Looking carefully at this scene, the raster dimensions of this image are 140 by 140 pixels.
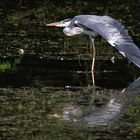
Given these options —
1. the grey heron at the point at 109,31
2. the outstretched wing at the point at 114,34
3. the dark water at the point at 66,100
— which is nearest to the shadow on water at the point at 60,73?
the dark water at the point at 66,100

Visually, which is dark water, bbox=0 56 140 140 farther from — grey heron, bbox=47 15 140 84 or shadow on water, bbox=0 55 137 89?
grey heron, bbox=47 15 140 84

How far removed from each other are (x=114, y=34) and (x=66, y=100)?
49.2 inches

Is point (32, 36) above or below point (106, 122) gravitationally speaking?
below

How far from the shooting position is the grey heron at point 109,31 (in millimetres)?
7671

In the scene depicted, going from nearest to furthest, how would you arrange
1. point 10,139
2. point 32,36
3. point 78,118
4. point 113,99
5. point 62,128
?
point 10,139, point 62,128, point 78,118, point 113,99, point 32,36

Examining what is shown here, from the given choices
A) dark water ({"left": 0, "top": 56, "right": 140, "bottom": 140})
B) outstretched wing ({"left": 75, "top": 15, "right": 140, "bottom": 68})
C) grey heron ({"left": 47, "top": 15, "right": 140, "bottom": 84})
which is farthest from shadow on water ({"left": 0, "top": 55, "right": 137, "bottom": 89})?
outstretched wing ({"left": 75, "top": 15, "right": 140, "bottom": 68})

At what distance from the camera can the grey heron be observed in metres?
7.67

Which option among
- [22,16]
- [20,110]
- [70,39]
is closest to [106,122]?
[20,110]

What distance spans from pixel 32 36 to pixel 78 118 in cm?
431

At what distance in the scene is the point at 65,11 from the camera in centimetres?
1262

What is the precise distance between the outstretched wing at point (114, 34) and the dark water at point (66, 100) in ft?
1.34

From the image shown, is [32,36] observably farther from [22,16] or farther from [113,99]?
[113,99]

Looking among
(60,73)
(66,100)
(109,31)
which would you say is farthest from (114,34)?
(66,100)

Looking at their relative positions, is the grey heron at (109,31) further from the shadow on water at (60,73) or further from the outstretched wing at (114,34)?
the shadow on water at (60,73)
